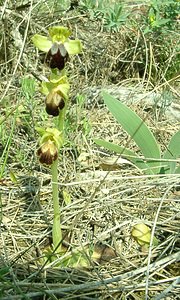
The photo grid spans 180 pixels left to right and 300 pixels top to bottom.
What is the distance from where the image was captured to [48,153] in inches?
63.7

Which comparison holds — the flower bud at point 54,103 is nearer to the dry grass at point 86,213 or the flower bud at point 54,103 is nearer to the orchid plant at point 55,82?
the orchid plant at point 55,82

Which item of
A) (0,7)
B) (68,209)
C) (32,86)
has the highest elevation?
(0,7)

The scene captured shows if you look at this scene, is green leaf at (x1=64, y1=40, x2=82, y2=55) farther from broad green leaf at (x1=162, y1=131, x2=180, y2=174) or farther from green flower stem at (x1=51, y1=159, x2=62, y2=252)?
broad green leaf at (x1=162, y1=131, x2=180, y2=174)

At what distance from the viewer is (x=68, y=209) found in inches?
79.2

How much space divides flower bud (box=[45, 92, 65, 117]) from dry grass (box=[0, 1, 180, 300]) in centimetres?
24

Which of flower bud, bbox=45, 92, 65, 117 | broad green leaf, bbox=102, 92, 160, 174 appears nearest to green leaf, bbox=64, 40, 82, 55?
flower bud, bbox=45, 92, 65, 117

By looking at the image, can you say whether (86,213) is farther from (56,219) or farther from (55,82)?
Result: (55,82)

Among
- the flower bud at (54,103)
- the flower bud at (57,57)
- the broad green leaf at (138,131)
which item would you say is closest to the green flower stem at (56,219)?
the flower bud at (54,103)

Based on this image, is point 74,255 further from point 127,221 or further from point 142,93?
point 142,93

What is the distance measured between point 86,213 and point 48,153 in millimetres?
463

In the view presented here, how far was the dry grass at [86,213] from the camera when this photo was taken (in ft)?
5.48

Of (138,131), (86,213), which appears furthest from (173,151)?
(86,213)

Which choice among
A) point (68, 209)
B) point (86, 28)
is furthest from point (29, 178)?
point (86, 28)

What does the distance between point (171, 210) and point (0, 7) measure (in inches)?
56.7
